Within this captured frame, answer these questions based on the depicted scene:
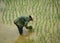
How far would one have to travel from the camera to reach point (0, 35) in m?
2.14

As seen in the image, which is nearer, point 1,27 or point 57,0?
point 1,27

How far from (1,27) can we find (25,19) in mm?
374

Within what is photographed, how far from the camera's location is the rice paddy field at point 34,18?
6.87ft

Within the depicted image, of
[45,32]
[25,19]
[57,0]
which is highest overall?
[57,0]

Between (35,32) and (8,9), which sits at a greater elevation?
(8,9)

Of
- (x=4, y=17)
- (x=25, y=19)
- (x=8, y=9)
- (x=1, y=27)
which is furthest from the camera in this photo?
(x=8, y=9)

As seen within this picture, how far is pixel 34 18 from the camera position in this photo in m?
2.49

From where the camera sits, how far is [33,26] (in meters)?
2.29

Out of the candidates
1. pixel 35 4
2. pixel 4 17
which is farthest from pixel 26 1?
pixel 4 17

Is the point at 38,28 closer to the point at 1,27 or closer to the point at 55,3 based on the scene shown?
the point at 1,27

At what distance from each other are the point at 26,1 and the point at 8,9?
44 cm

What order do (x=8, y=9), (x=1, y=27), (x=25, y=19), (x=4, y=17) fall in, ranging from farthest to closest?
(x=8, y=9), (x=4, y=17), (x=1, y=27), (x=25, y=19)

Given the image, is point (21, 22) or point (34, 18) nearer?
point (21, 22)

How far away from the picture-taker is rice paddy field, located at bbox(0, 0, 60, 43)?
209 centimetres
